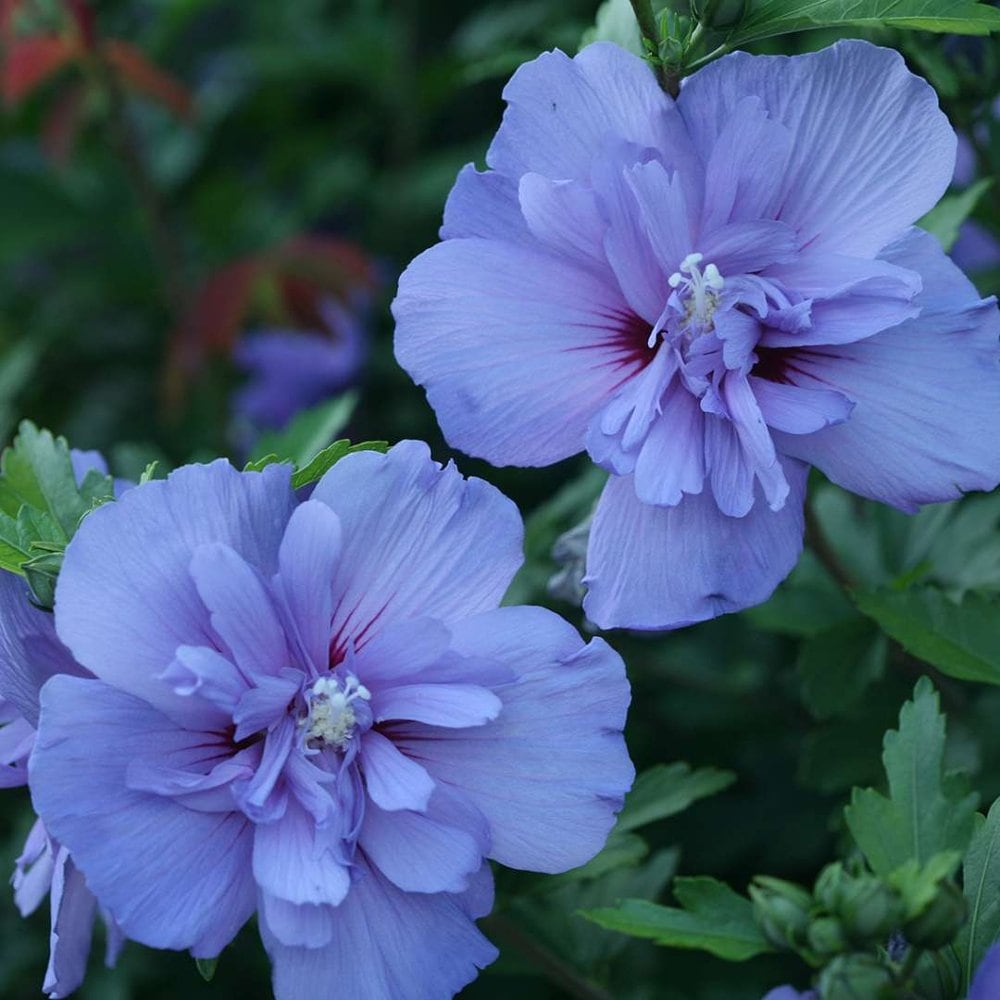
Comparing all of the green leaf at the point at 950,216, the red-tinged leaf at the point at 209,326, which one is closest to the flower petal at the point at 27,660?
the green leaf at the point at 950,216

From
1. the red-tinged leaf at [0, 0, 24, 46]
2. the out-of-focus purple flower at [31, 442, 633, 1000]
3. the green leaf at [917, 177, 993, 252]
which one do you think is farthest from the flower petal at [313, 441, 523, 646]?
the red-tinged leaf at [0, 0, 24, 46]

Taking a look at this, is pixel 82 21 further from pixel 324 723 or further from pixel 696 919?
pixel 696 919

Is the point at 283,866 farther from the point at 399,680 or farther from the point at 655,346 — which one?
the point at 655,346

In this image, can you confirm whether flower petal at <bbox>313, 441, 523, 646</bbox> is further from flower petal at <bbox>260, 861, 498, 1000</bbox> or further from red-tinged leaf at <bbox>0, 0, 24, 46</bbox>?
red-tinged leaf at <bbox>0, 0, 24, 46</bbox>

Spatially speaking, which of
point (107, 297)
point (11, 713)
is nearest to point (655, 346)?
point (11, 713)

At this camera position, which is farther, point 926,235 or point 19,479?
point 19,479

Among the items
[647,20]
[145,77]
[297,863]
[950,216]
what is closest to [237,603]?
[297,863]

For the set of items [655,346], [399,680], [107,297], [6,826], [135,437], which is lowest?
[6,826]
